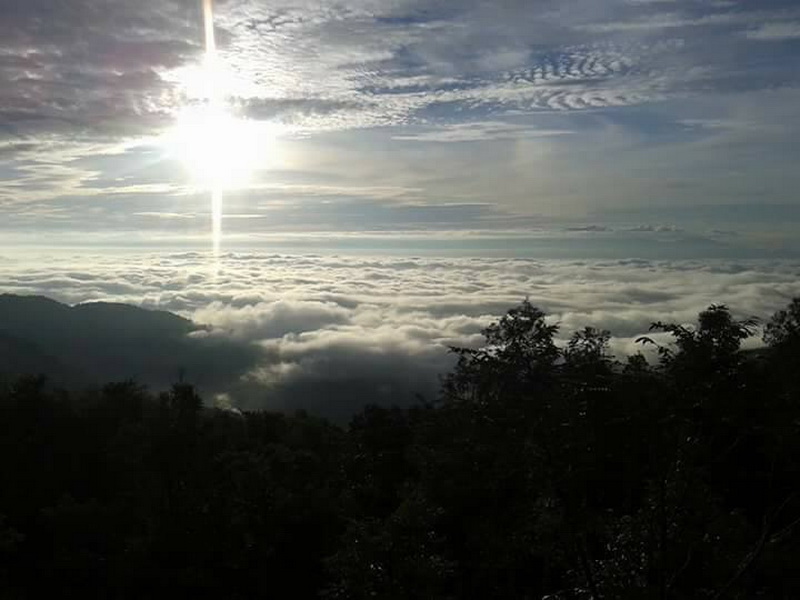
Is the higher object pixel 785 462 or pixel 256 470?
pixel 785 462

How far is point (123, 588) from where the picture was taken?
3447 cm

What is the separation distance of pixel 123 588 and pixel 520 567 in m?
19.6

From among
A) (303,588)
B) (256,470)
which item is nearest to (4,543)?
(256,470)

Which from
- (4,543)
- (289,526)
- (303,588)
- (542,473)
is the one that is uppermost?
(542,473)

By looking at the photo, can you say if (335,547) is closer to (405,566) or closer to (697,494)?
(405,566)

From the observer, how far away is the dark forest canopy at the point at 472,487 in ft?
43.2

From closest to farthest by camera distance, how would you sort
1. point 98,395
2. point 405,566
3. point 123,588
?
1. point 405,566
2. point 123,588
3. point 98,395

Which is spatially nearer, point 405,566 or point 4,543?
point 405,566

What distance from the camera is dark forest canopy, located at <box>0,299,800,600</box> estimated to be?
13.2 m

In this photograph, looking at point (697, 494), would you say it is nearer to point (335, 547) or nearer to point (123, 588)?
point (335, 547)

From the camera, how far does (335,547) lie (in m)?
36.7

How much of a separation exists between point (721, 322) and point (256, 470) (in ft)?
92.8

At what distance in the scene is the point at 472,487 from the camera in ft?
97.6

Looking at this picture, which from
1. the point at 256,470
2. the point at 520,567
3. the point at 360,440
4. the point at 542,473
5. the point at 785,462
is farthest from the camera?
the point at 360,440
